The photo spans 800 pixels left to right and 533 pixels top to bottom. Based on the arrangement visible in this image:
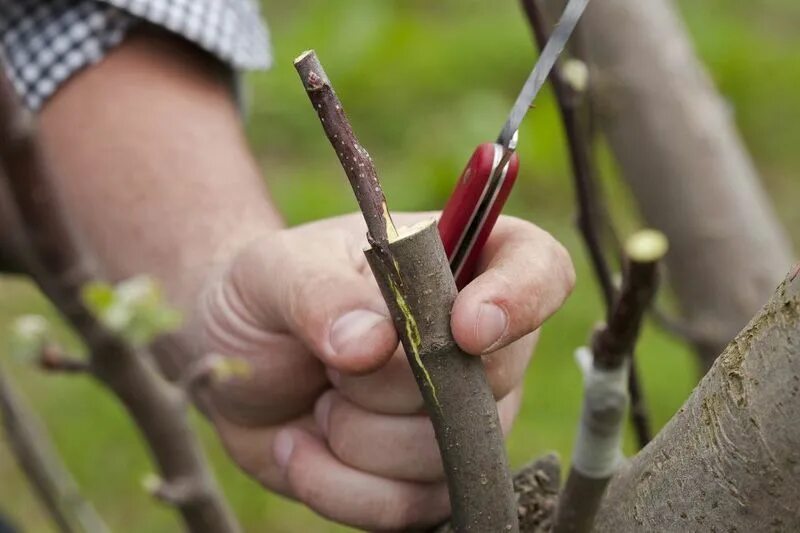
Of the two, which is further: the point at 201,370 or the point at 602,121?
the point at 602,121

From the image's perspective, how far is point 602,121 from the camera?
1.25 m

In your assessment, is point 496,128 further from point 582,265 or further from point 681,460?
point 681,460

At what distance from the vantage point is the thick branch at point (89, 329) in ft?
2.44

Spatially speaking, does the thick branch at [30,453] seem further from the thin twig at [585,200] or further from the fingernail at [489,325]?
the fingernail at [489,325]

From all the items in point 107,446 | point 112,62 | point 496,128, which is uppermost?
point 112,62

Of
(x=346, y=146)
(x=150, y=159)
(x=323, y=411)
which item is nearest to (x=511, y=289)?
(x=346, y=146)

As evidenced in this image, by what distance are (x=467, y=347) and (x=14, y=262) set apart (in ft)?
2.38

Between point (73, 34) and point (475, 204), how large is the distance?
0.62m

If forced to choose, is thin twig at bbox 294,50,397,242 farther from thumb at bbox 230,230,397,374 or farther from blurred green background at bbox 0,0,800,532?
blurred green background at bbox 0,0,800,532

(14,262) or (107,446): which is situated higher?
(14,262)

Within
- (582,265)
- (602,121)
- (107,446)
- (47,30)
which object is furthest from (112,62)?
(582,265)

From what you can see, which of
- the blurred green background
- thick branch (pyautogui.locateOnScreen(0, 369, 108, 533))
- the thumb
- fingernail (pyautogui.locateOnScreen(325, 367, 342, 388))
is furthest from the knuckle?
the blurred green background

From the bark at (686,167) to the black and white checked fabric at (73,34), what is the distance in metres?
0.37

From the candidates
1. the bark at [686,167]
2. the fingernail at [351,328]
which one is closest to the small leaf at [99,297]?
the fingernail at [351,328]
